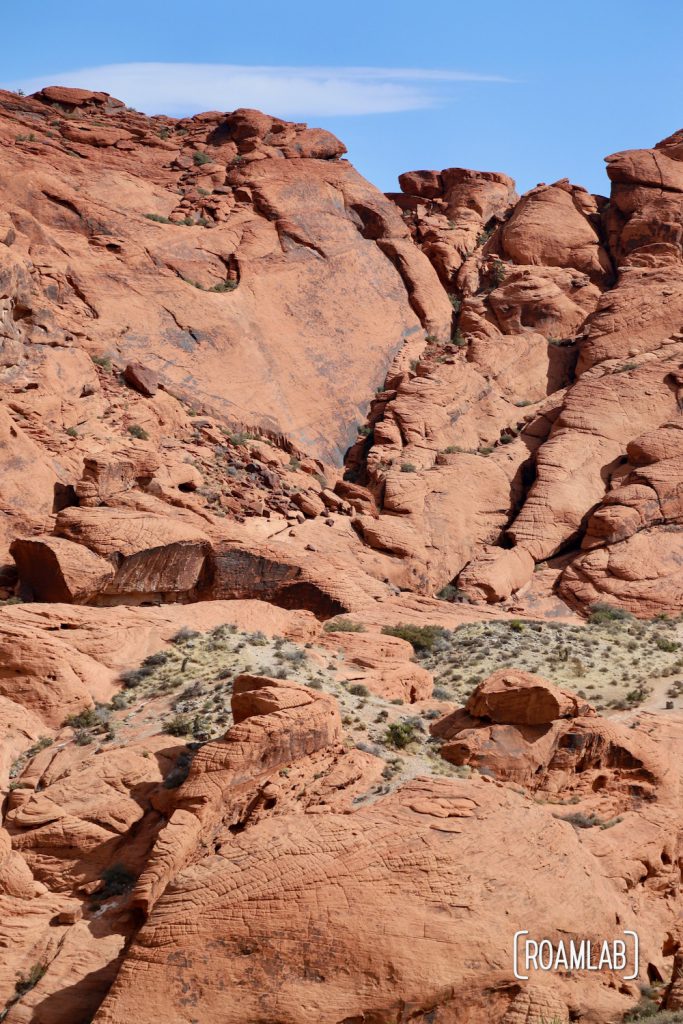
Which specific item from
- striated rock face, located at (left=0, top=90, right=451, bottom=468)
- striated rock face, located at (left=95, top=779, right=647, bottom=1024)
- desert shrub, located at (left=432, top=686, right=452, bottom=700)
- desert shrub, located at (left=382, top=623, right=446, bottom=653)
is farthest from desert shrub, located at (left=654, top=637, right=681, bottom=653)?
striated rock face, located at (left=0, top=90, right=451, bottom=468)

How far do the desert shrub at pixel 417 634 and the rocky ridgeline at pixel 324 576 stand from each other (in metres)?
0.13

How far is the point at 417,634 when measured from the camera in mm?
29922

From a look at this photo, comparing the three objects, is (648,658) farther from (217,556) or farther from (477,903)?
(477,903)

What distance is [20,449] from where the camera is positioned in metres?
32.1

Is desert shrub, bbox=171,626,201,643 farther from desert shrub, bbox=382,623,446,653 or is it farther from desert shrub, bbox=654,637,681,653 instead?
desert shrub, bbox=654,637,681,653

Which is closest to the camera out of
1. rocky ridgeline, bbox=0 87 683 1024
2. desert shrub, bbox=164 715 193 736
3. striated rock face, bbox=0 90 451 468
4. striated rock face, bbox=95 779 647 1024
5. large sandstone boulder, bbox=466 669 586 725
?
striated rock face, bbox=95 779 647 1024

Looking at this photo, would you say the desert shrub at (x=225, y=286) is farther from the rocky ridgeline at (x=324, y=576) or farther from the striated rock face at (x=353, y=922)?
the striated rock face at (x=353, y=922)

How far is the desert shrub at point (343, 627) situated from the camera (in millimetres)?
28906

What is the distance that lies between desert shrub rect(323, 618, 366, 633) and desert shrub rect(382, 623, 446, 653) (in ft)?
2.47

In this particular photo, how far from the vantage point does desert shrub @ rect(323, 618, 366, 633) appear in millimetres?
28906

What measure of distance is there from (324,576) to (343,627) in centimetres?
263

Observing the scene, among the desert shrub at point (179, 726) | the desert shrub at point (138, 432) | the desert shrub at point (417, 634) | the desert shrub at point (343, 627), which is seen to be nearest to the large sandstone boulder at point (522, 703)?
the desert shrub at point (179, 726)

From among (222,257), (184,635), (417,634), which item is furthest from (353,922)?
(222,257)

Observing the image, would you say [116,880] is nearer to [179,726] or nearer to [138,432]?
[179,726]
